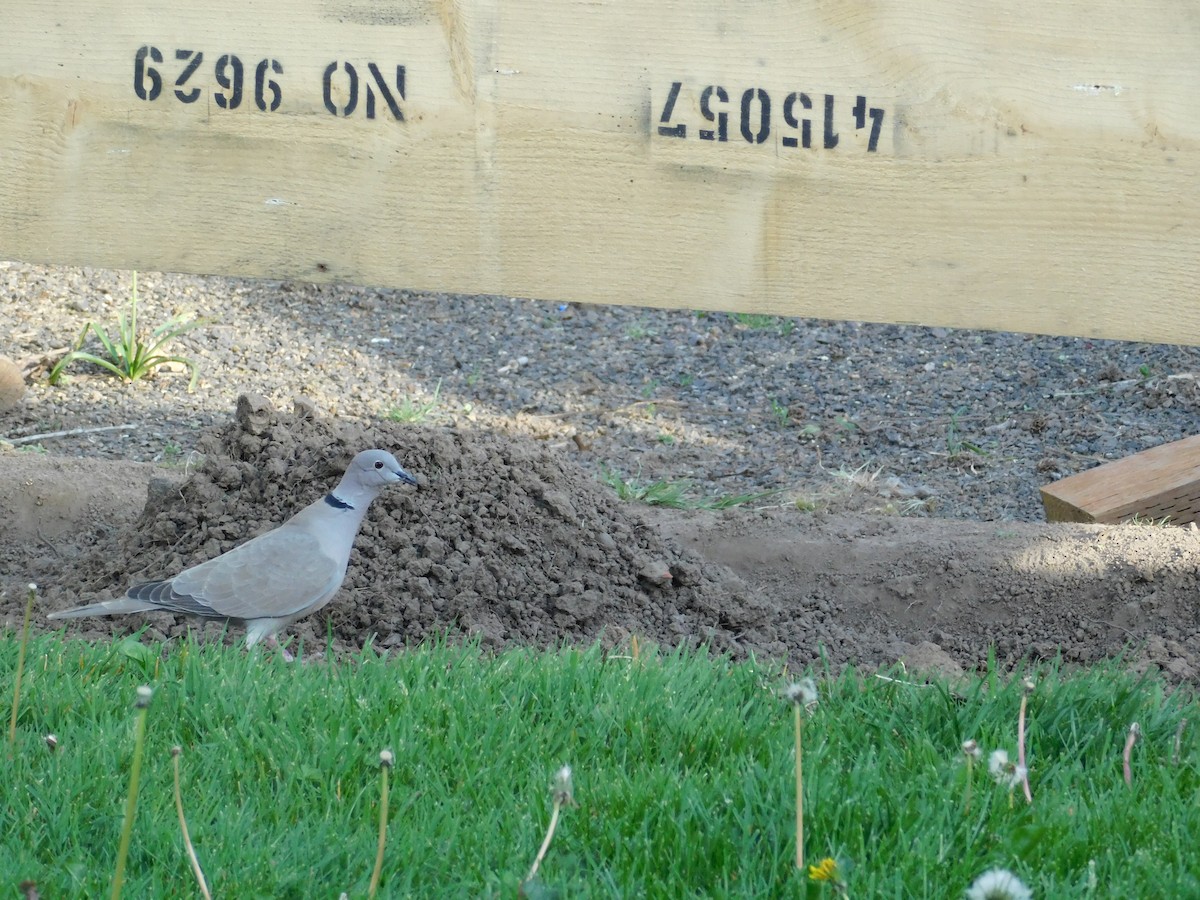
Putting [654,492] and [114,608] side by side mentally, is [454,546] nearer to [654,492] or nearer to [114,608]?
[114,608]

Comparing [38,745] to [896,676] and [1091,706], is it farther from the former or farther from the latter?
[1091,706]

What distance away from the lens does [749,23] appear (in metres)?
2.36

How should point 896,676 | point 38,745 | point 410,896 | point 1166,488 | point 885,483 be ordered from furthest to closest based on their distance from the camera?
point 885,483
point 1166,488
point 896,676
point 38,745
point 410,896

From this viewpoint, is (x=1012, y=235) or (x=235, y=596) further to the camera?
(x=235, y=596)

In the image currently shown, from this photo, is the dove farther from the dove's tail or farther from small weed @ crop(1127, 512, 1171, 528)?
small weed @ crop(1127, 512, 1171, 528)

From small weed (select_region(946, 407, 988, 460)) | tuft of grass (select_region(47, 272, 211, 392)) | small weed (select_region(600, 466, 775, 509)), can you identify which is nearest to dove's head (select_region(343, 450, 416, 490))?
small weed (select_region(600, 466, 775, 509))

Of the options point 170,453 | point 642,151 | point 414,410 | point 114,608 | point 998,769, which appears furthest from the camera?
point 414,410

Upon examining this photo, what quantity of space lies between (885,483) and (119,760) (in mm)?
3780

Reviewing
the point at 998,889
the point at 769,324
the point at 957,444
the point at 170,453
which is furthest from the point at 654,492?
the point at 998,889

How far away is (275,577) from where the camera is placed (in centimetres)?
329

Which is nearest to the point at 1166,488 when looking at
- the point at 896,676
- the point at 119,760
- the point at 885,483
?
the point at 885,483

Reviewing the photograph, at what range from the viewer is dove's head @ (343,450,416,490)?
3408 millimetres

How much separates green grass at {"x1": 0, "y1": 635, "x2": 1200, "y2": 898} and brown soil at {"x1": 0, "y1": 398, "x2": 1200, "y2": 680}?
0.62m

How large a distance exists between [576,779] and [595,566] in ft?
4.73
